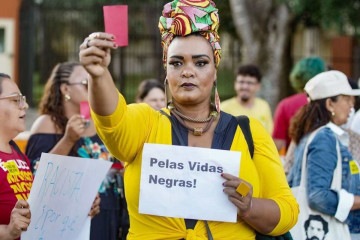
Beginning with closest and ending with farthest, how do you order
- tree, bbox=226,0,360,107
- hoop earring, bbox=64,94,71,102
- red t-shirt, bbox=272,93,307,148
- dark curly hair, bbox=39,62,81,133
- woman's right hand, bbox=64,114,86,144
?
woman's right hand, bbox=64,114,86,144 < dark curly hair, bbox=39,62,81,133 < hoop earring, bbox=64,94,71,102 < red t-shirt, bbox=272,93,307,148 < tree, bbox=226,0,360,107

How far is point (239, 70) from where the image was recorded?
10.8 meters

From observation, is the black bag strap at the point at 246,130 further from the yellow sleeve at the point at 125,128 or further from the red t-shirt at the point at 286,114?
the red t-shirt at the point at 286,114

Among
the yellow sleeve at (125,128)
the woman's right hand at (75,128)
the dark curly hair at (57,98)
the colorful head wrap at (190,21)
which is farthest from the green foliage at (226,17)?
the yellow sleeve at (125,128)

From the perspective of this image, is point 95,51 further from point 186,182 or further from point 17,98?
point 17,98

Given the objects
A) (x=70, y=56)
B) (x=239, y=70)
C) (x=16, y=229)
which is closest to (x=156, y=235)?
(x=16, y=229)

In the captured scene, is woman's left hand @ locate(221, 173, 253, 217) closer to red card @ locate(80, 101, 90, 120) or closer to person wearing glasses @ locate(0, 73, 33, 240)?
person wearing glasses @ locate(0, 73, 33, 240)

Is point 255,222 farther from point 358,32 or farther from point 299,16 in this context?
point 358,32

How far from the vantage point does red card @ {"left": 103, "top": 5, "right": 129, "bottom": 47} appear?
156 inches

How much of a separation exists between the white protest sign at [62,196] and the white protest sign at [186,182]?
95cm

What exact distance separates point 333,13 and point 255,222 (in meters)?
13.7

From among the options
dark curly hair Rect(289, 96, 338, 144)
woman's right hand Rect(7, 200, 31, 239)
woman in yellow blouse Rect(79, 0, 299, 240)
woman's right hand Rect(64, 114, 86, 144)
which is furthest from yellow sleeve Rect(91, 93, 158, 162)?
dark curly hair Rect(289, 96, 338, 144)

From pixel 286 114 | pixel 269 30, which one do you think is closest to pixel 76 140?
pixel 286 114

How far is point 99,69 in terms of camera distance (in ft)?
12.3

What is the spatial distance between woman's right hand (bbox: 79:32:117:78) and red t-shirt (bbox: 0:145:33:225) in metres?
1.38
